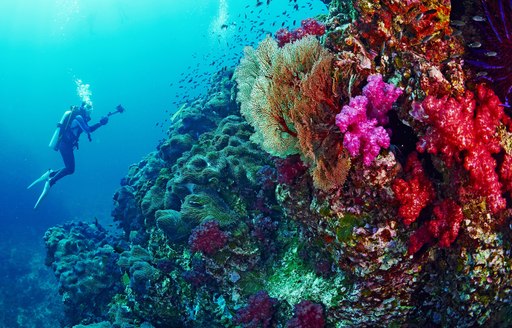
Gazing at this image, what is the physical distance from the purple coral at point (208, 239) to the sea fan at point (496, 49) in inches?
191

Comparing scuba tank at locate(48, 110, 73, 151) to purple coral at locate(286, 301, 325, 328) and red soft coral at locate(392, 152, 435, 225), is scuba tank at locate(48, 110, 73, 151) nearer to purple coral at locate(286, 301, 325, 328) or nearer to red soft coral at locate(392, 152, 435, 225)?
purple coral at locate(286, 301, 325, 328)

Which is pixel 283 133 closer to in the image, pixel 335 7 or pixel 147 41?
pixel 335 7

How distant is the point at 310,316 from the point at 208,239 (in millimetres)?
2382

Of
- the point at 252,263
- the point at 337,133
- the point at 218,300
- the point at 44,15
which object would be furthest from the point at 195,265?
the point at 44,15

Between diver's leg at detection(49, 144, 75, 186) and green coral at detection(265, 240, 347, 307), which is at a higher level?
diver's leg at detection(49, 144, 75, 186)

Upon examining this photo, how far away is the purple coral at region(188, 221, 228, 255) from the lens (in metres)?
6.43

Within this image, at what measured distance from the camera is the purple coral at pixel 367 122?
3.80 m

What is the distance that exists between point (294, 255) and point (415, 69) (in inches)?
151

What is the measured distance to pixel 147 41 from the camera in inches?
5659

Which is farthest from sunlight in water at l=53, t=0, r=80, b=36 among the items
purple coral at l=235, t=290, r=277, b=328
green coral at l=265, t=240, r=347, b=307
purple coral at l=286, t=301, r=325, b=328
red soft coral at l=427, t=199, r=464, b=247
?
red soft coral at l=427, t=199, r=464, b=247

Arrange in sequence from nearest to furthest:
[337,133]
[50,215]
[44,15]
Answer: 1. [337,133]
2. [50,215]
3. [44,15]

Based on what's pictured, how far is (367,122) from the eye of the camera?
3826mm

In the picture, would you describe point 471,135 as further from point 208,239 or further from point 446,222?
point 208,239

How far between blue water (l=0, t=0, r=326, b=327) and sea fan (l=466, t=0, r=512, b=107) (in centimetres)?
1909
